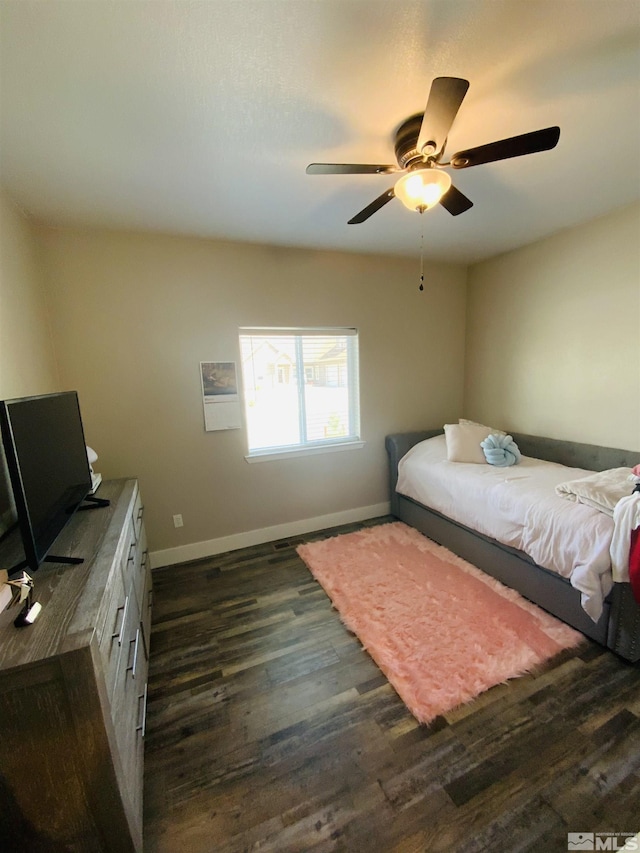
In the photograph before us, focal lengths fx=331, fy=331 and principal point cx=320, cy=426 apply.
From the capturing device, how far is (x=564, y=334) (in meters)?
2.82

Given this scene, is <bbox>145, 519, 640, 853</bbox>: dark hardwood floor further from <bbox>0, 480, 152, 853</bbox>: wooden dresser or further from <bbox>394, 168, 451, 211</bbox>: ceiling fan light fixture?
<bbox>394, 168, 451, 211</bbox>: ceiling fan light fixture

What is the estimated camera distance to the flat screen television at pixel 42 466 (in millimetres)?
1048

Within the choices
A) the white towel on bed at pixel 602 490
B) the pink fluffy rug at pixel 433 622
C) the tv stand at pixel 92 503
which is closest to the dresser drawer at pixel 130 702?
the tv stand at pixel 92 503

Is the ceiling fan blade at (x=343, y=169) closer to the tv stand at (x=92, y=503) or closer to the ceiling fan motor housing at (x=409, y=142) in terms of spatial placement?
the ceiling fan motor housing at (x=409, y=142)

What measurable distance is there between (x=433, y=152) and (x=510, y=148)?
0.29 metres

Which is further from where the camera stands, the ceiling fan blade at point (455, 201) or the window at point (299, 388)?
the window at point (299, 388)

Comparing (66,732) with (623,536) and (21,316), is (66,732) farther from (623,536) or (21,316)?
(623,536)

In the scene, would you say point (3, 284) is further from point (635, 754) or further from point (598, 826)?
point (635, 754)

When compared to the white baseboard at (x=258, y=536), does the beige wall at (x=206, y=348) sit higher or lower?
higher

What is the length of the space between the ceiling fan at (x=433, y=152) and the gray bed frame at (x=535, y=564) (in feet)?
6.72

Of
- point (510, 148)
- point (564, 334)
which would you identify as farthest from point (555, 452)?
point (510, 148)

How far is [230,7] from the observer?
A: 959 millimetres

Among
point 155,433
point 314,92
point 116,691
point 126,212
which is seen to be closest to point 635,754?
point 116,691

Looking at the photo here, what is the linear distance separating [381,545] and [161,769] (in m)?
2.00
